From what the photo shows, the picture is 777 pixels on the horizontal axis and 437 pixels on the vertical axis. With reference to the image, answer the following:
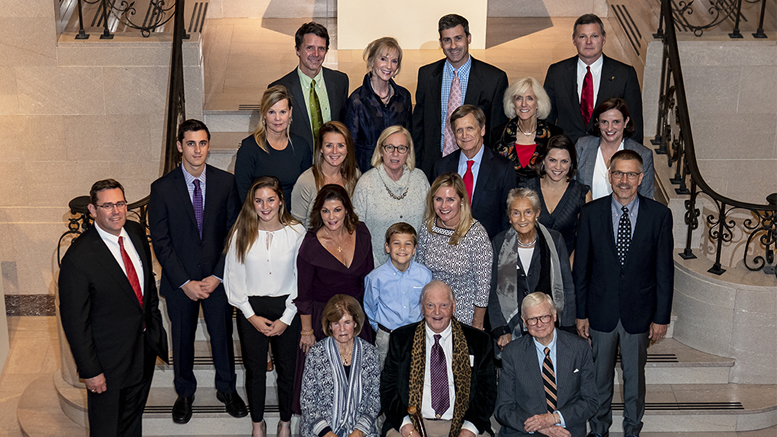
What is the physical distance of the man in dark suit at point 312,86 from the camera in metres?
5.28

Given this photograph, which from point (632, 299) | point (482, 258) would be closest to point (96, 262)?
point (482, 258)

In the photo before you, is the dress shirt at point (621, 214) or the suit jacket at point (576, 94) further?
the suit jacket at point (576, 94)

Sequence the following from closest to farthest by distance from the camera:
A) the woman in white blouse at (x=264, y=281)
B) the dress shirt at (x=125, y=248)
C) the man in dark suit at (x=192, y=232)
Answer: the dress shirt at (x=125, y=248) → the woman in white blouse at (x=264, y=281) → the man in dark suit at (x=192, y=232)

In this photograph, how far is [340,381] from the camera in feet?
14.4

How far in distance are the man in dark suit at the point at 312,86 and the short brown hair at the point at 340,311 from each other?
4.55 ft

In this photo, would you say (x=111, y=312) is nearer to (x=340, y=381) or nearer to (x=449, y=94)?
(x=340, y=381)

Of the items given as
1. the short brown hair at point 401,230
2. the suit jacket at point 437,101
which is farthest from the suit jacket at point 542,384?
the suit jacket at point 437,101

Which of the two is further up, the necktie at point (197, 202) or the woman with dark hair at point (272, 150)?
the woman with dark hair at point (272, 150)

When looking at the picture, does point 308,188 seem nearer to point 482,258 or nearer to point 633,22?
point 482,258

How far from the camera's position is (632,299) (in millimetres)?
4656

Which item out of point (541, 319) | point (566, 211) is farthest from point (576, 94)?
point (541, 319)

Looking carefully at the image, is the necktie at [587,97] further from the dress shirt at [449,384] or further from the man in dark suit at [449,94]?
the dress shirt at [449,384]

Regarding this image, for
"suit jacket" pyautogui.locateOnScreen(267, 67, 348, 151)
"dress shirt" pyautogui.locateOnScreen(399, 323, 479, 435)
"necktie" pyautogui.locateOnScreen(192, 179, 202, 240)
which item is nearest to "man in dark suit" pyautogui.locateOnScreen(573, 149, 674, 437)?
"dress shirt" pyautogui.locateOnScreen(399, 323, 479, 435)

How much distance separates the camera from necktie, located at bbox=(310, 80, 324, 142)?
540 centimetres
